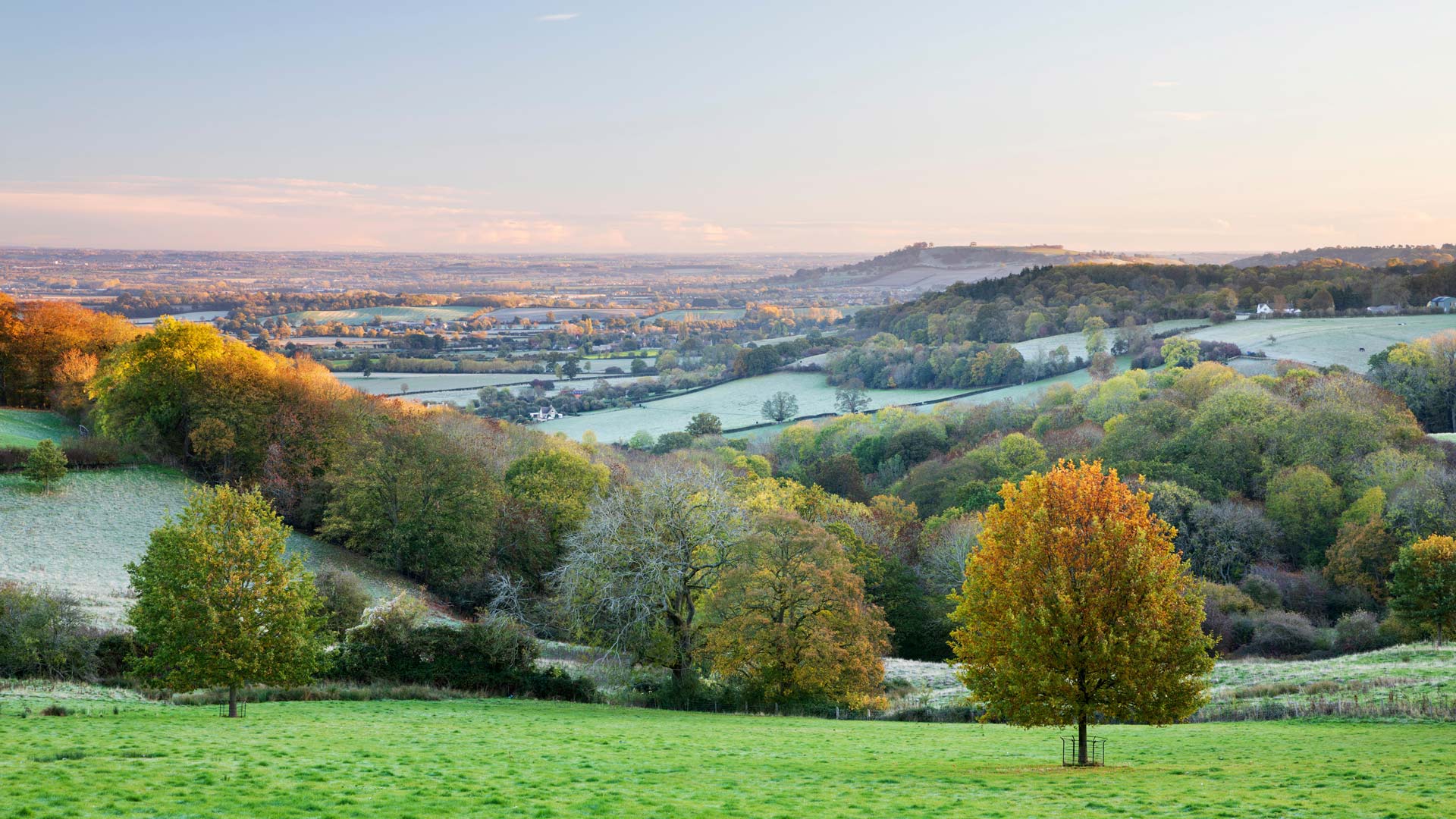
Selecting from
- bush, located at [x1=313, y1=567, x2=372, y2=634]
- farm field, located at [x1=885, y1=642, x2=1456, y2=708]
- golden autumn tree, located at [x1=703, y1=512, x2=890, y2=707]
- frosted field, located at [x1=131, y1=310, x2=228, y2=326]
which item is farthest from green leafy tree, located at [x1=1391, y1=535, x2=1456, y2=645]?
frosted field, located at [x1=131, y1=310, x2=228, y2=326]

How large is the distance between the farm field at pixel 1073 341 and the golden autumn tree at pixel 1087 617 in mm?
119828

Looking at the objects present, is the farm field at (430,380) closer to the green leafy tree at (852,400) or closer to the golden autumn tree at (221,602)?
the green leafy tree at (852,400)

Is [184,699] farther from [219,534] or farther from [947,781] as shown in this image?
[947,781]

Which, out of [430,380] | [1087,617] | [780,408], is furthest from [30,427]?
[780,408]

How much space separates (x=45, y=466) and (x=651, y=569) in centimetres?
3953

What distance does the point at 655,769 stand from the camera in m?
19.6

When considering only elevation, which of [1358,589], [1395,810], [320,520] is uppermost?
[1395,810]

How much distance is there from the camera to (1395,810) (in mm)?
14891

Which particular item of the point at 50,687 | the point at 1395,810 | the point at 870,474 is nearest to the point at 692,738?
the point at 1395,810

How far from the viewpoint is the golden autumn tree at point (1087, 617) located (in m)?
20.1

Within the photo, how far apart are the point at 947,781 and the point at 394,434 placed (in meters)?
51.5

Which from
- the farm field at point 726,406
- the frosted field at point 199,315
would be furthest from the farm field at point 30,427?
the frosted field at point 199,315

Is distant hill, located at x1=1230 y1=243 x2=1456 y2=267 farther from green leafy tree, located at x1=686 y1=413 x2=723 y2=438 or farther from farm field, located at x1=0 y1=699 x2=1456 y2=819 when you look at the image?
farm field, located at x1=0 y1=699 x2=1456 y2=819

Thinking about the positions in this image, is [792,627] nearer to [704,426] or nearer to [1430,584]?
[1430,584]
